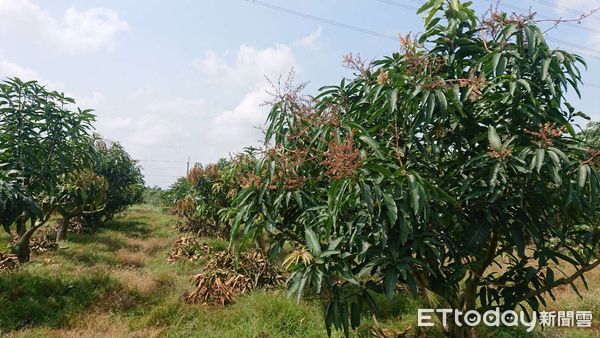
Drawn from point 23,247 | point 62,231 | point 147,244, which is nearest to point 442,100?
point 23,247

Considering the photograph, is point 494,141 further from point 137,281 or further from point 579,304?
point 137,281

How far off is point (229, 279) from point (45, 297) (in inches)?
91.9

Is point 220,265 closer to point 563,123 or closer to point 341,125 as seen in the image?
point 341,125

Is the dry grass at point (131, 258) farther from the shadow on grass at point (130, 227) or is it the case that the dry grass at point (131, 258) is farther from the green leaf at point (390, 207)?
the green leaf at point (390, 207)

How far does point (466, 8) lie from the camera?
264 cm

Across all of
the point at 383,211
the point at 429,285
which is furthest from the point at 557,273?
the point at 383,211

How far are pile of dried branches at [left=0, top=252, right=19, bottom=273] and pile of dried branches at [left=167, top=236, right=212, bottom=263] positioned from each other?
7.82 ft

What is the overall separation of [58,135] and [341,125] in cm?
455

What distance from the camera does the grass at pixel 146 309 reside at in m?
4.27

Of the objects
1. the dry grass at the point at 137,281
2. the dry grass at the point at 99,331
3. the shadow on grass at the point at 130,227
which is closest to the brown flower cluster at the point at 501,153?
the dry grass at the point at 99,331

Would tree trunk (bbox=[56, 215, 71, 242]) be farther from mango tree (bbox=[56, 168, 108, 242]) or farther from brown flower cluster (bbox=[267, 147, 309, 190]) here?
brown flower cluster (bbox=[267, 147, 309, 190])

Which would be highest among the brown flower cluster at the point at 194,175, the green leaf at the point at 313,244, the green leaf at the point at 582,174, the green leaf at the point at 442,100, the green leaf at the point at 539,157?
the brown flower cluster at the point at 194,175

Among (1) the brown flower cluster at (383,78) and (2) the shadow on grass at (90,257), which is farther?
(2) the shadow on grass at (90,257)

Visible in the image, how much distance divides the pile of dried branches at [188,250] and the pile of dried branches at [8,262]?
2383 millimetres
